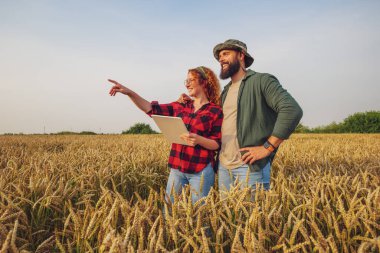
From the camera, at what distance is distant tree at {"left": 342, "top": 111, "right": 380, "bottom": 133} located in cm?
4175

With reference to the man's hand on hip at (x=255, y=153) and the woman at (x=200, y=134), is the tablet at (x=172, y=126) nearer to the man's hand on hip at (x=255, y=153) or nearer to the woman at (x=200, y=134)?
the woman at (x=200, y=134)

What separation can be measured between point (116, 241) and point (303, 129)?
157ft

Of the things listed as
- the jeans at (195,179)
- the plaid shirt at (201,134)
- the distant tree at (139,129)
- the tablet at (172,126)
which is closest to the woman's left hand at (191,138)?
the tablet at (172,126)

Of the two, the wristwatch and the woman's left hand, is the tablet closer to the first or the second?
the woman's left hand

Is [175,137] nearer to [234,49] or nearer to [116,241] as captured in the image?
[234,49]

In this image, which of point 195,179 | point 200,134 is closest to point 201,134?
point 200,134

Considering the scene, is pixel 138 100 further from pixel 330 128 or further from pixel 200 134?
pixel 330 128

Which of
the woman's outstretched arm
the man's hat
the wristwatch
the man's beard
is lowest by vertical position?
the wristwatch

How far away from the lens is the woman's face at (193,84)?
3223 millimetres

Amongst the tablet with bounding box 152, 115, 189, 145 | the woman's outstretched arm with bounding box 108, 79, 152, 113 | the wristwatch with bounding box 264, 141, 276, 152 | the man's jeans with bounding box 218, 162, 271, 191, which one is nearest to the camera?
the tablet with bounding box 152, 115, 189, 145

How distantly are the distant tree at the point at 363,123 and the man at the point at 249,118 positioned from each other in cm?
4462

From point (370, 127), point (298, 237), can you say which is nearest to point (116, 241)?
point (298, 237)

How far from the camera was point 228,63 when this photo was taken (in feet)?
10.8

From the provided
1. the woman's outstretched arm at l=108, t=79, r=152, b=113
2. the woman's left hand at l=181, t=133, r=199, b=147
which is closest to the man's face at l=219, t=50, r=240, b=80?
the woman's left hand at l=181, t=133, r=199, b=147
